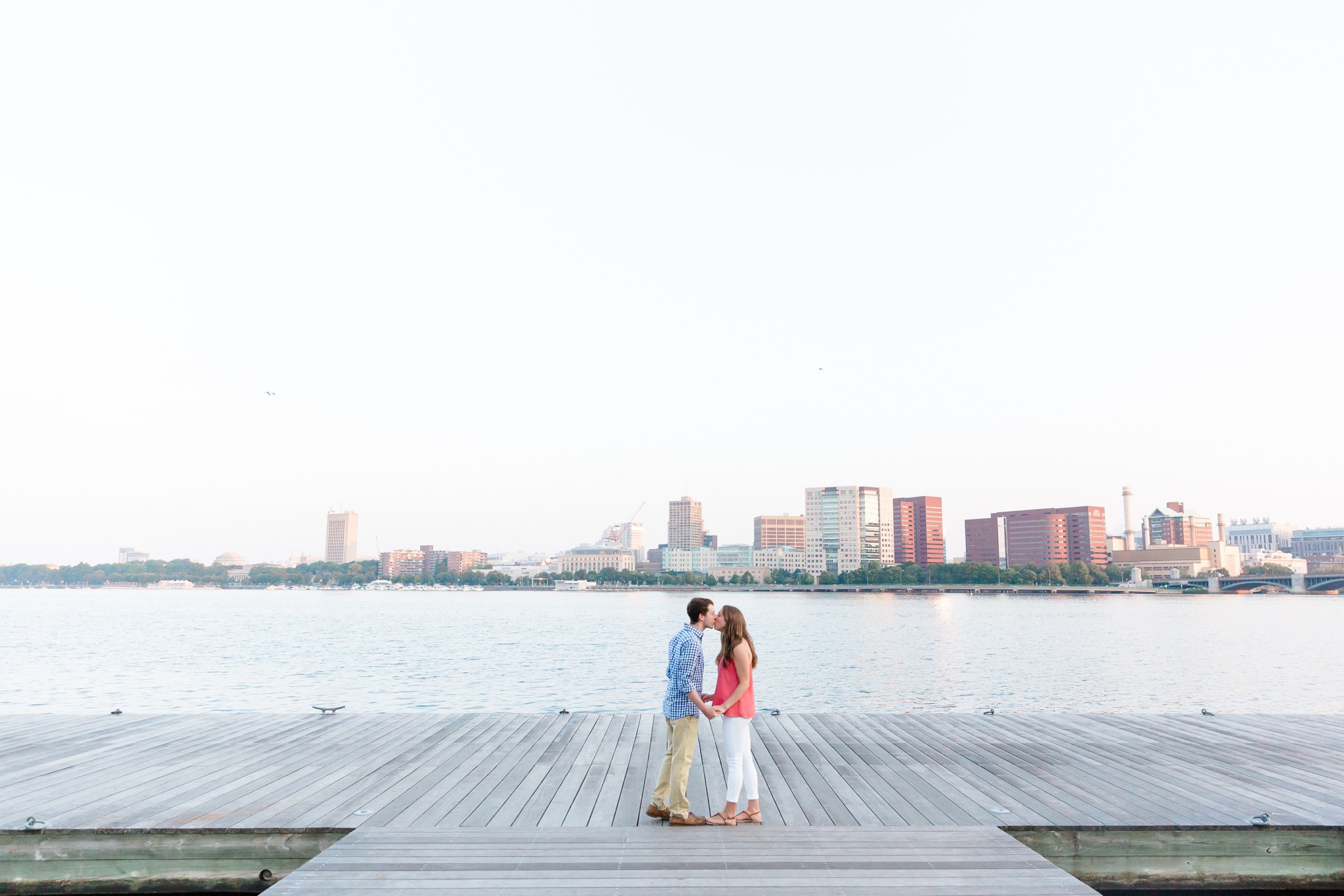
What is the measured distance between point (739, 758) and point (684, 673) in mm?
890

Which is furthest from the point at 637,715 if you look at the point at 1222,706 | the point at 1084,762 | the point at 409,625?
the point at 409,625

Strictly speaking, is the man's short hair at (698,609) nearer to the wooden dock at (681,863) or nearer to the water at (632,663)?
the wooden dock at (681,863)

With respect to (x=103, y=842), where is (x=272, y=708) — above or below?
below

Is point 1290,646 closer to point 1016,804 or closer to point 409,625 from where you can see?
point 1016,804

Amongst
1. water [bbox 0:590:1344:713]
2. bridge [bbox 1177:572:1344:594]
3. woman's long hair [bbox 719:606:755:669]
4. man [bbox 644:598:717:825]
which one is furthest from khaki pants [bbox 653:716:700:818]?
bridge [bbox 1177:572:1344:594]

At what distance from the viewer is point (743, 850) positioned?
663 cm

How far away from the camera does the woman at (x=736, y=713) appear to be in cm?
739

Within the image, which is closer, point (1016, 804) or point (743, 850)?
point (743, 850)

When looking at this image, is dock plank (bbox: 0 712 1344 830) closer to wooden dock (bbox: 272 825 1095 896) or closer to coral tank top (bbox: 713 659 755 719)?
wooden dock (bbox: 272 825 1095 896)

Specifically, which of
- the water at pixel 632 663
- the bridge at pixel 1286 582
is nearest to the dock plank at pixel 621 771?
the water at pixel 632 663

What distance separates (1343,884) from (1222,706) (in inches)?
993

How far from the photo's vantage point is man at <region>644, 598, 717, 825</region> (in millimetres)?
7375

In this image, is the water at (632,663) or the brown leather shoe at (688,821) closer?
the brown leather shoe at (688,821)

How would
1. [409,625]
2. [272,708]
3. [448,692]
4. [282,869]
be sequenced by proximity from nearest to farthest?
1. [282,869]
2. [272,708]
3. [448,692]
4. [409,625]
